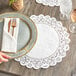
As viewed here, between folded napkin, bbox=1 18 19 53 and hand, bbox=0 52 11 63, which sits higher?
folded napkin, bbox=1 18 19 53

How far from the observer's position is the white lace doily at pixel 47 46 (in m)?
0.93

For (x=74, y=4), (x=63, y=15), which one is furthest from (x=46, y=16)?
(x=74, y=4)

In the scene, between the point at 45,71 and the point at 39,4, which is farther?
the point at 39,4

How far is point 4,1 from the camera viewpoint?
3.82 feet

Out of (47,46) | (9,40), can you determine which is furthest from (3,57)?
(47,46)

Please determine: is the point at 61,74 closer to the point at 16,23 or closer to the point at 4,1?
the point at 16,23

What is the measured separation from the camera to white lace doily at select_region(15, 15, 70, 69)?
36.7 inches

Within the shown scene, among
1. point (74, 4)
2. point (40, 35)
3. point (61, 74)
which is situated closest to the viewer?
point (61, 74)

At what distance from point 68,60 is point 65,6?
338 mm

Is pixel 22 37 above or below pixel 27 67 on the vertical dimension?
above

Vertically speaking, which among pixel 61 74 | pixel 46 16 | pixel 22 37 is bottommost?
pixel 61 74

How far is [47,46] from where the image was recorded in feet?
3.20

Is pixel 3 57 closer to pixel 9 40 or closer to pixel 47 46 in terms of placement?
pixel 9 40

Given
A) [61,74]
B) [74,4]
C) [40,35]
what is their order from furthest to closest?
[74,4], [40,35], [61,74]
